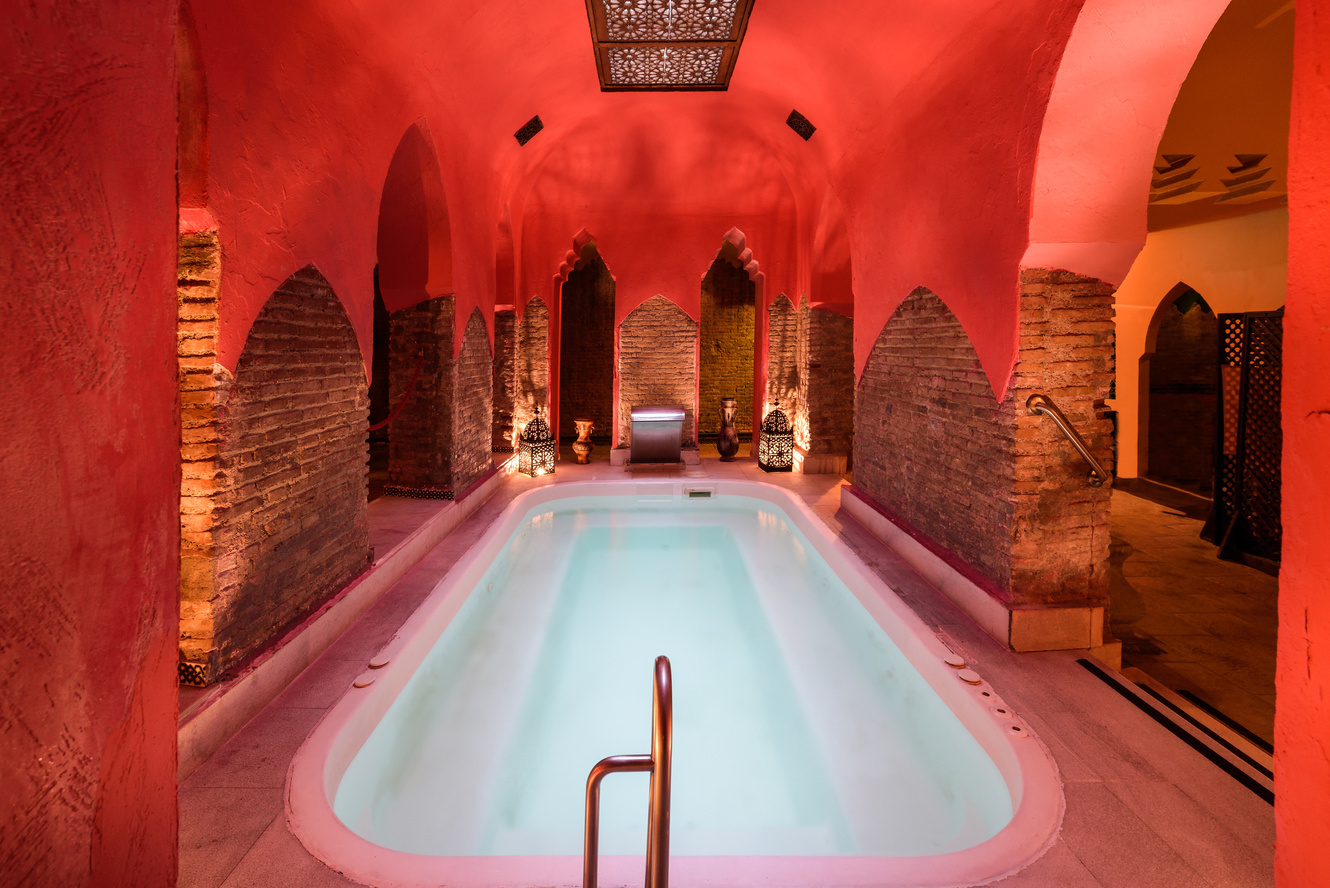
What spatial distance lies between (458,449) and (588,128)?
3.93 metres

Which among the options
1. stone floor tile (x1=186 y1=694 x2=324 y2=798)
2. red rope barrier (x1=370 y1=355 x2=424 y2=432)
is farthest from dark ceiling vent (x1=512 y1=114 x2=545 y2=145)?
stone floor tile (x1=186 y1=694 x2=324 y2=798)

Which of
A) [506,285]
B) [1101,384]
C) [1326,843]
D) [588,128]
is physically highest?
[588,128]

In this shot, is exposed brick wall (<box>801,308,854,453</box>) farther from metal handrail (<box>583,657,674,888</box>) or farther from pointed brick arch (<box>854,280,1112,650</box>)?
metal handrail (<box>583,657,674,888</box>)

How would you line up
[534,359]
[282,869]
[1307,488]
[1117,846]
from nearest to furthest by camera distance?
[1307,488] < [282,869] < [1117,846] < [534,359]

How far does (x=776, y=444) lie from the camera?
28.5 feet

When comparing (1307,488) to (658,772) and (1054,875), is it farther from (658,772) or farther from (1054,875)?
(658,772)

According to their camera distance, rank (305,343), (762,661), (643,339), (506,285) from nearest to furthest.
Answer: (305,343), (762,661), (506,285), (643,339)

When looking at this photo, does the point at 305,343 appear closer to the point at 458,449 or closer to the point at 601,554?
the point at 458,449

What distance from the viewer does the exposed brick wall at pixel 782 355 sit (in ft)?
28.9

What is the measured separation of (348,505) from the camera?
12.8 feet

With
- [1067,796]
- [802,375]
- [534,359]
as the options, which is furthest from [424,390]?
[1067,796]

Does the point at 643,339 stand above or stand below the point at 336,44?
below

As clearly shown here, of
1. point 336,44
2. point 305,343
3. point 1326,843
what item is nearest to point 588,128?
point 336,44

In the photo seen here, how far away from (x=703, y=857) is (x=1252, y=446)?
5.84 metres
